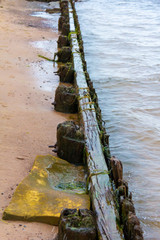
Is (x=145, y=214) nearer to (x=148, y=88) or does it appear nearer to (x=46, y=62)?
(x=148, y=88)

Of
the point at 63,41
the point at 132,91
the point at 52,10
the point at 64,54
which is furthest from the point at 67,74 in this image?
the point at 52,10

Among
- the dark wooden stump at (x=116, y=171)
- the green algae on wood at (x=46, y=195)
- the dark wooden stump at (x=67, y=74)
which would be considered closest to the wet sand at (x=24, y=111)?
the green algae on wood at (x=46, y=195)

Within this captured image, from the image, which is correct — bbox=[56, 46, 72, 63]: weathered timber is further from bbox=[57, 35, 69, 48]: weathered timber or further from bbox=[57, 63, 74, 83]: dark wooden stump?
bbox=[57, 63, 74, 83]: dark wooden stump

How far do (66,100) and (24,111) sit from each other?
2.47 feet

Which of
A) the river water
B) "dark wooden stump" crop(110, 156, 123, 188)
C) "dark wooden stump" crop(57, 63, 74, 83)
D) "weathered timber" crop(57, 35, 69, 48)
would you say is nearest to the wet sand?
"dark wooden stump" crop(57, 63, 74, 83)

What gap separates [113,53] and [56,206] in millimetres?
9694

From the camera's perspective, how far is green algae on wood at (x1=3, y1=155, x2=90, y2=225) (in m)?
3.64

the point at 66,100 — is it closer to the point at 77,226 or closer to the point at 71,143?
the point at 71,143

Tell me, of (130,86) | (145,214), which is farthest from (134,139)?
(130,86)

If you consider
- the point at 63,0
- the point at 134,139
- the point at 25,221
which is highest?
the point at 63,0

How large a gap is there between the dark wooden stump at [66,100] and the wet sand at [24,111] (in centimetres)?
17

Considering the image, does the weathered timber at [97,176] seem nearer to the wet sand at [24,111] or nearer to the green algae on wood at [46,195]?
the green algae on wood at [46,195]

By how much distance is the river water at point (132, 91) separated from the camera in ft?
17.4

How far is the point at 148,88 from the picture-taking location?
959cm
